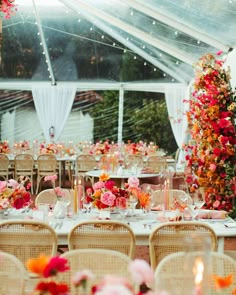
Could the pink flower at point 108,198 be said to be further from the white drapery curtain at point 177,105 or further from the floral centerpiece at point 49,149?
the white drapery curtain at point 177,105

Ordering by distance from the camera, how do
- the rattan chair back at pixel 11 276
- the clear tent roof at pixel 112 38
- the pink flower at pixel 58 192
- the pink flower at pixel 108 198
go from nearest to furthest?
the rattan chair back at pixel 11 276
the pink flower at pixel 108 198
the pink flower at pixel 58 192
the clear tent roof at pixel 112 38

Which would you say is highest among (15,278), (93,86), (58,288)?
(93,86)

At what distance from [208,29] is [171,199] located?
3.38 m

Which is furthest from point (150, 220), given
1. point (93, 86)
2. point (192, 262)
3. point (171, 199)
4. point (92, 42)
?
point (93, 86)

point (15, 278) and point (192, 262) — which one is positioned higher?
point (192, 262)

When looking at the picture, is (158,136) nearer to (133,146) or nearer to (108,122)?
(108,122)

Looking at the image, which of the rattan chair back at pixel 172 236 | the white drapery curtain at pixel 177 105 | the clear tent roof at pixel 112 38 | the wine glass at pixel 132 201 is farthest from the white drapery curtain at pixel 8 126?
the rattan chair back at pixel 172 236

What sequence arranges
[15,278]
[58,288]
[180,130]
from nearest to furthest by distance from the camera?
[58,288] < [15,278] < [180,130]

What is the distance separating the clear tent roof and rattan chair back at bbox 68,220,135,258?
3701mm

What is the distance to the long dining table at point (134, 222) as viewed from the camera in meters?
4.23

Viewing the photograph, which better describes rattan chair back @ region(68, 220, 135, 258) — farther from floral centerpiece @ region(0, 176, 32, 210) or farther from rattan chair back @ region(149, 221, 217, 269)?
floral centerpiece @ region(0, 176, 32, 210)

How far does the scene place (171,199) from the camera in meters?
5.51

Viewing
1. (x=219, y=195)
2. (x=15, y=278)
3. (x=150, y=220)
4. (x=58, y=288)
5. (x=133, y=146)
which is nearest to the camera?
(x=58, y=288)

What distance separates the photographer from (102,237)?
398 centimetres
